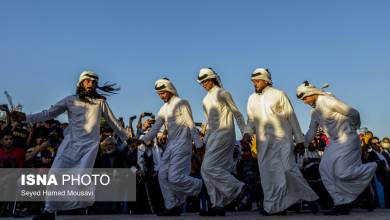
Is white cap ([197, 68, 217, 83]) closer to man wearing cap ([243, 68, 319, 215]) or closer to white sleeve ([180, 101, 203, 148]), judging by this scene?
white sleeve ([180, 101, 203, 148])

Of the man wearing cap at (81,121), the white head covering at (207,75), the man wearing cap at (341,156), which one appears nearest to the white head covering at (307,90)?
the man wearing cap at (341,156)

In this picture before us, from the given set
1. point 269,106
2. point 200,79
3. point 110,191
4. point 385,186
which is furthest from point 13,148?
point 385,186

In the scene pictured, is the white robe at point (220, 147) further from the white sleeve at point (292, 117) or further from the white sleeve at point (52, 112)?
the white sleeve at point (52, 112)

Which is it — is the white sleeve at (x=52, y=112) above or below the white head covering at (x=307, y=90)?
below

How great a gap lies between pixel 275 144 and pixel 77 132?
314 cm

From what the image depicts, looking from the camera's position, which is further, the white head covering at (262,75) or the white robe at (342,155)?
the white head covering at (262,75)

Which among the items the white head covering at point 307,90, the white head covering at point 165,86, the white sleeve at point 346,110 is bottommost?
the white sleeve at point 346,110

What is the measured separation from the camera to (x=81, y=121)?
23.6ft

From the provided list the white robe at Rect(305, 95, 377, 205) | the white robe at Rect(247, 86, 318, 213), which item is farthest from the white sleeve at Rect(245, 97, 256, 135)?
the white robe at Rect(305, 95, 377, 205)

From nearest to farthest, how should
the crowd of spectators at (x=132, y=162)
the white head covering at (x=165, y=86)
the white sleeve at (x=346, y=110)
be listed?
the white sleeve at (x=346, y=110), the white head covering at (x=165, y=86), the crowd of spectators at (x=132, y=162)

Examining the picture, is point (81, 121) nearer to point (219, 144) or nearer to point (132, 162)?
point (219, 144)

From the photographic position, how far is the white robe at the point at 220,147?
7652mm

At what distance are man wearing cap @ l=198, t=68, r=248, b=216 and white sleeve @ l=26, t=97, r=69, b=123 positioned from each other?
2.39 m

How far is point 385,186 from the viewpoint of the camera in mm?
11711
